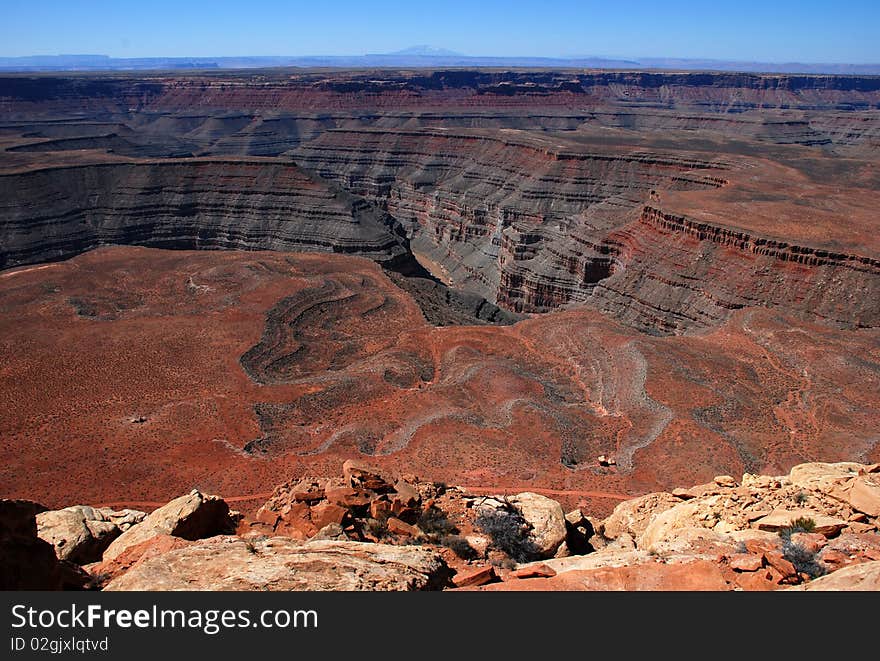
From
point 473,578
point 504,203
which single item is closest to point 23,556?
point 473,578

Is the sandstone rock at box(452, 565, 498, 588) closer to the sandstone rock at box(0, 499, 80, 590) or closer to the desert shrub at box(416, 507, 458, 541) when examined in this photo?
the desert shrub at box(416, 507, 458, 541)

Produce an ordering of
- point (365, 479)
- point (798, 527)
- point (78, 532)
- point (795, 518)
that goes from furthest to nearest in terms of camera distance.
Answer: point (365, 479) < point (78, 532) < point (795, 518) < point (798, 527)

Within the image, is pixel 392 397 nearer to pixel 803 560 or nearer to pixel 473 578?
pixel 473 578

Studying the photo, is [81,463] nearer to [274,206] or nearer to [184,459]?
[184,459]

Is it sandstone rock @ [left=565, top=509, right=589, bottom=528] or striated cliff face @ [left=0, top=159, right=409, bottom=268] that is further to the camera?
striated cliff face @ [left=0, top=159, right=409, bottom=268]

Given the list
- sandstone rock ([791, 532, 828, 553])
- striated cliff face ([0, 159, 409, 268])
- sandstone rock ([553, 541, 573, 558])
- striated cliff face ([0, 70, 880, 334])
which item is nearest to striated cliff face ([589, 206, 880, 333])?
striated cliff face ([0, 70, 880, 334])

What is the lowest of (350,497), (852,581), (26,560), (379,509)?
(379,509)

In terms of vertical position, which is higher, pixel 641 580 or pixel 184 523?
pixel 641 580
